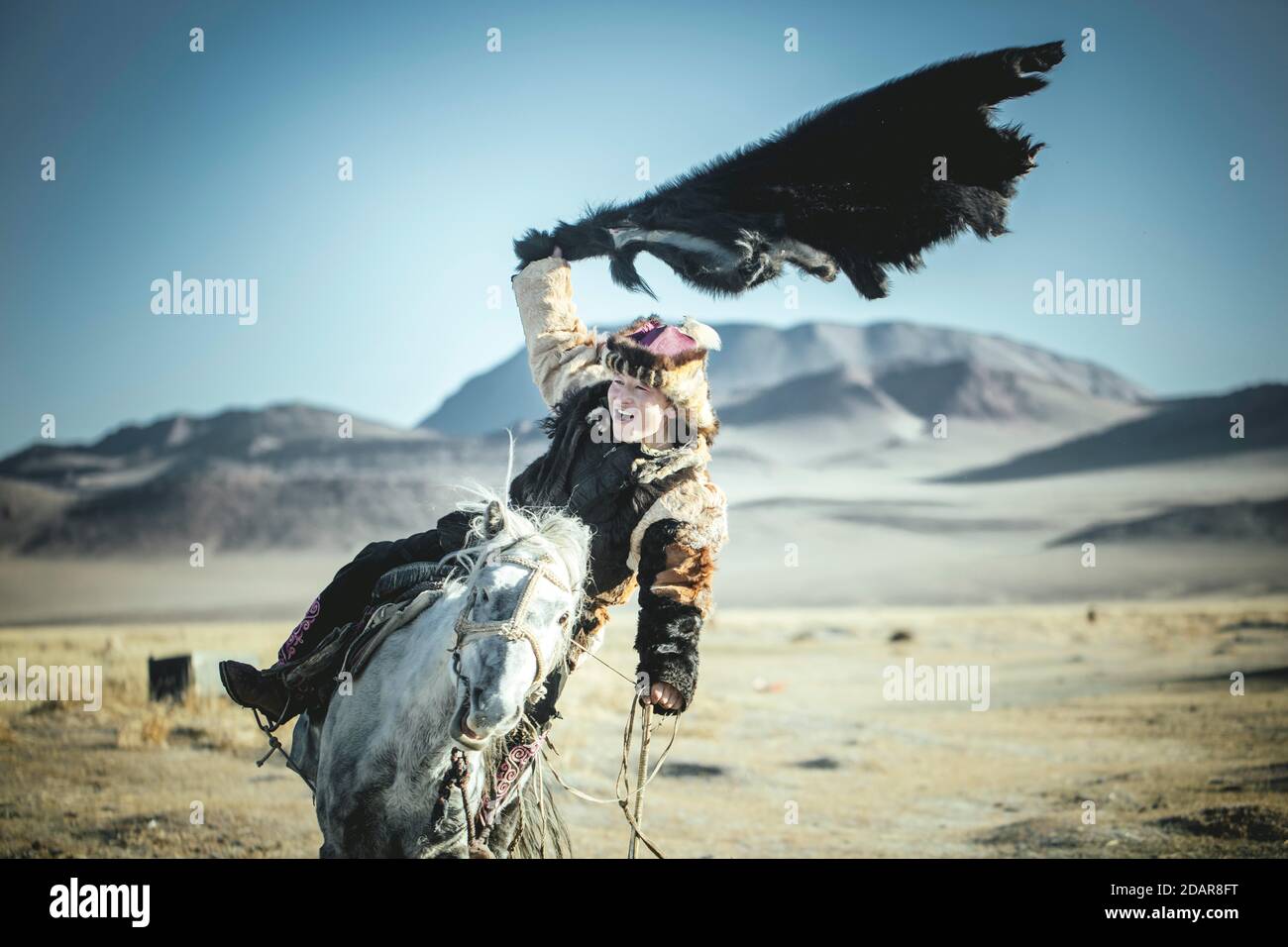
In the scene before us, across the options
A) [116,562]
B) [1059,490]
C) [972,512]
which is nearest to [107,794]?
[116,562]

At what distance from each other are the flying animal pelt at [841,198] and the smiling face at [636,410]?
72 centimetres

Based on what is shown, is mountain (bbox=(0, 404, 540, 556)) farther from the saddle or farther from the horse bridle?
the horse bridle

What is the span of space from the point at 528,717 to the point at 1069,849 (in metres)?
5.11

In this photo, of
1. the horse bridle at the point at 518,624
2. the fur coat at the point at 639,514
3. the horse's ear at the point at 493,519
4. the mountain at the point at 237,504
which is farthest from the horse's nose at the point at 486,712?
the mountain at the point at 237,504

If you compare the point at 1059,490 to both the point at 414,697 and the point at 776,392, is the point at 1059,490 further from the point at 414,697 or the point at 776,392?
the point at 414,697

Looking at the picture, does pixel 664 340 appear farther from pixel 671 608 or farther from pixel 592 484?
pixel 671 608

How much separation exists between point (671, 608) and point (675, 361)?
957 mm

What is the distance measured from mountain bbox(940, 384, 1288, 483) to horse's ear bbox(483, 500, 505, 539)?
349ft

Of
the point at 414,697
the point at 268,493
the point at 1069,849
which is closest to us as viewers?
the point at 414,697

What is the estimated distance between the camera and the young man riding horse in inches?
163

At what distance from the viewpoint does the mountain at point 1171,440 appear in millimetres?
100500

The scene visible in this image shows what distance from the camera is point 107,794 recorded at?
854cm

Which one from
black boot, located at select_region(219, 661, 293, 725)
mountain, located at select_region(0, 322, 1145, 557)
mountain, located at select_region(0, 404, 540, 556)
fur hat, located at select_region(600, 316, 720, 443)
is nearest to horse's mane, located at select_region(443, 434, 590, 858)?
fur hat, located at select_region(600, 316, 720, 443)

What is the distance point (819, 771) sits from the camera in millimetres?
11617
